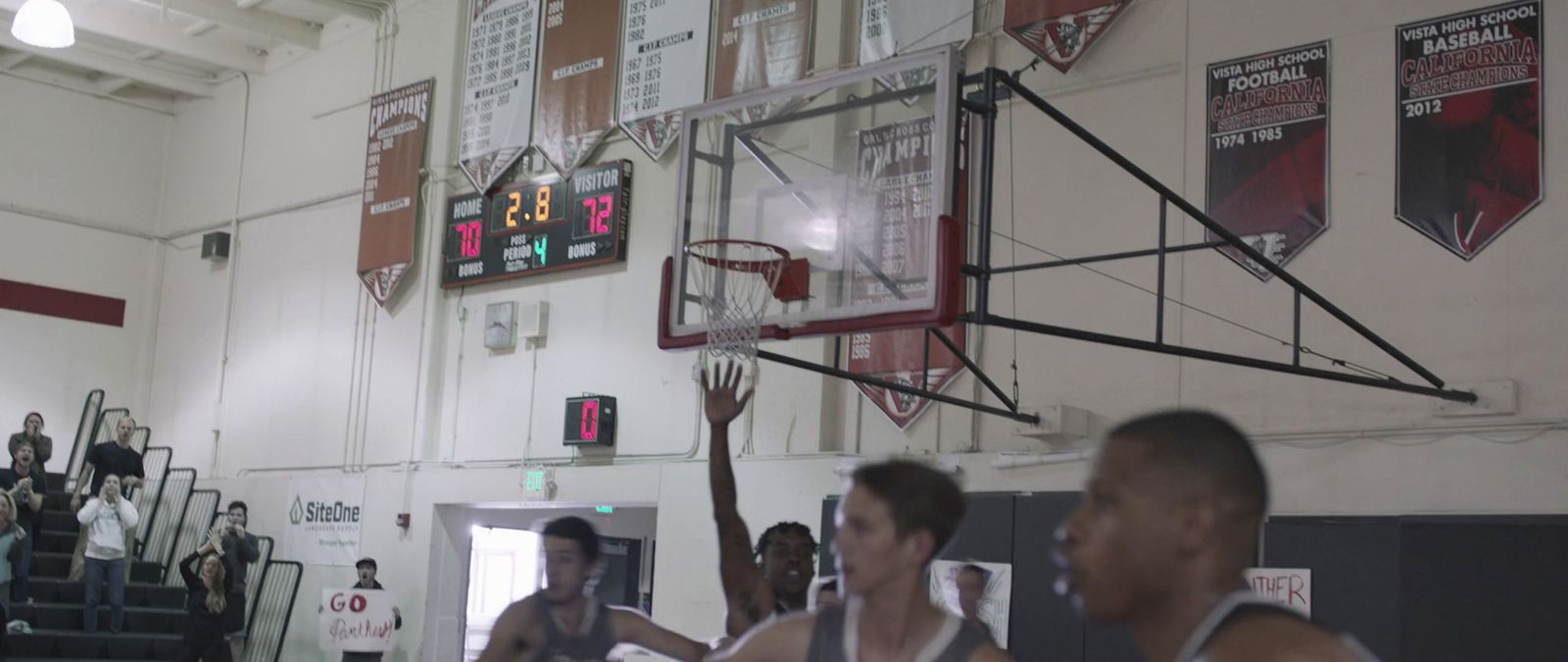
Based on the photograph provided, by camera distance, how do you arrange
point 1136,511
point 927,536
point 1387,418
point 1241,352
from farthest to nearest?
point 1241,352 < point 1387,418 < point 927,536 < point 1136,511

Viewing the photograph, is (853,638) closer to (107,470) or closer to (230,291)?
(107,470)

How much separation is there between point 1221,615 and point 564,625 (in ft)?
10.4

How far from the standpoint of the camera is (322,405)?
1666 cm

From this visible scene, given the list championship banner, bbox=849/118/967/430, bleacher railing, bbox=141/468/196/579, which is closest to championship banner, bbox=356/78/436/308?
bleacher railing, bbox=141/468/196/579

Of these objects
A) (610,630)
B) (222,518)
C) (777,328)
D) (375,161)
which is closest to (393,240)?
(375,161)

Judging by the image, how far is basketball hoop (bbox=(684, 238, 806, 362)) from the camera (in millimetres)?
8523

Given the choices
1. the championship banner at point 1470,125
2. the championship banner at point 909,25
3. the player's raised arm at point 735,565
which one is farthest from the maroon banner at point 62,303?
the player's raised arm at point 735,565

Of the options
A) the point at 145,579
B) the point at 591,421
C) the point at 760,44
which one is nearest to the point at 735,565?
the point at 760,44

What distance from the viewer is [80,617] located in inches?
620

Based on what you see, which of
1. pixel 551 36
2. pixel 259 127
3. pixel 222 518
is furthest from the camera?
pixel 259 127

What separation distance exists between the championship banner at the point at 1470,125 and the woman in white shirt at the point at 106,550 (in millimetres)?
11849

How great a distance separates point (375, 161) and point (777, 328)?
359 inches

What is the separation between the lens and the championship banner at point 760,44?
12.4 meters

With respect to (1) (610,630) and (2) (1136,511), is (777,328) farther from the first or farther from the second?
(2) (1136,511)
